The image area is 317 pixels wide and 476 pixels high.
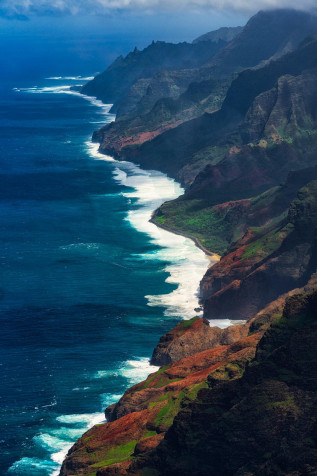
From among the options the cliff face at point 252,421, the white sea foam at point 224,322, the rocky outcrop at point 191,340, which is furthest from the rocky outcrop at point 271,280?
the cliff face at point 252,421

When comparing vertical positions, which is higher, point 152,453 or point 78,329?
point 78,329

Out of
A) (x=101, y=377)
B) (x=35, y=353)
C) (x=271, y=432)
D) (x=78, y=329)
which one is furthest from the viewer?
(x=78, y=329)

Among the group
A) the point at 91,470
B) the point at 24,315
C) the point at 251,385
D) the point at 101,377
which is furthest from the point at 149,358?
the point at 251,385

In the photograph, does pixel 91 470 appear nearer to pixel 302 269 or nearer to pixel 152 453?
pixel 152 453

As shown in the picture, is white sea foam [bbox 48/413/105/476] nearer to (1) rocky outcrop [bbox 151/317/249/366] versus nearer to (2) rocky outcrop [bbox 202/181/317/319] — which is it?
(1) rocky outcrop [bbox 151/317/249/366]

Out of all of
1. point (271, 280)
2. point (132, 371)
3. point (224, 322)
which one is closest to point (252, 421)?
point (132, 371)

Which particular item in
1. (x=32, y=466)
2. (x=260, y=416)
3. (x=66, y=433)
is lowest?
(x=32, y=466)

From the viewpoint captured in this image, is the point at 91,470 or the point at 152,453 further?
the point at 91,470

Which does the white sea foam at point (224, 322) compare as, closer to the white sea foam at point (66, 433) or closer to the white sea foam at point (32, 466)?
the white sea foam at point (66, 433)

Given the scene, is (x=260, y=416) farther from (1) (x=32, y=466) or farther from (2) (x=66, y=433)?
(2) (x=66, y=433)
